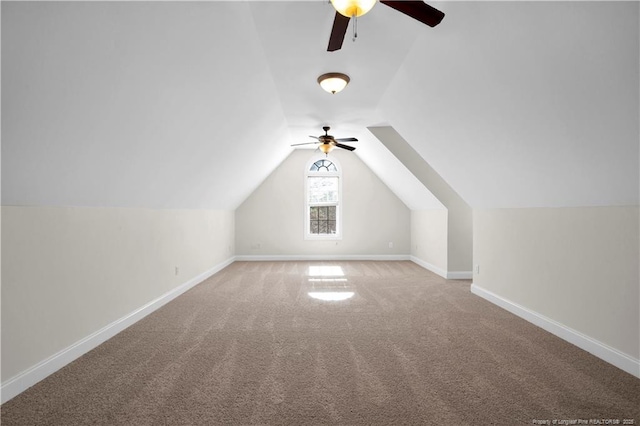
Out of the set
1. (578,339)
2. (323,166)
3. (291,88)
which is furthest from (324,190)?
(578,339)

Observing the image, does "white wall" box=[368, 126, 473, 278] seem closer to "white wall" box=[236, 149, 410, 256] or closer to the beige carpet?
the beige carpet

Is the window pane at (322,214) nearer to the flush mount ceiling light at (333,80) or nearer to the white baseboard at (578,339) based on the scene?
the white baseboard at (578,339)

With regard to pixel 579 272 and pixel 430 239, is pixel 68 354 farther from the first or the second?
pixel 430 239

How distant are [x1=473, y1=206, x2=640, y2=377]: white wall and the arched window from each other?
174 inches

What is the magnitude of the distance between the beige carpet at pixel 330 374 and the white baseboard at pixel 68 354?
0.06 m

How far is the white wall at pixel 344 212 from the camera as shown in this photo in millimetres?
7980

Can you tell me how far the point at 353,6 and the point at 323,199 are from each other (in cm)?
645

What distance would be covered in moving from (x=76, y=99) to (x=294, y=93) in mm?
2604

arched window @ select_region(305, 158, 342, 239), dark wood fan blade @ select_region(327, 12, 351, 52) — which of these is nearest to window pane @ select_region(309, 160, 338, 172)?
arched window @ select_region(305, 158, 342, 239)

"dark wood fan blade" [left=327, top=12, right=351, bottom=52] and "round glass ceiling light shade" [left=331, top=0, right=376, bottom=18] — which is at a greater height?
"dark wood fan blade" [left=327, top=12, right=351, bottom=52]

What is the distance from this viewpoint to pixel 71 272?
8.35 feet

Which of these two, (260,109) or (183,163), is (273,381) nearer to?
(183,163)

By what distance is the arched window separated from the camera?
8055 millimetres

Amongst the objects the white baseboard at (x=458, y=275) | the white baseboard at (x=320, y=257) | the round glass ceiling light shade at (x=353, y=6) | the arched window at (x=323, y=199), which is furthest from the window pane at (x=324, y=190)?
the round glass ceiling light shade at (x=353, y=6)
